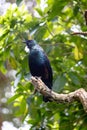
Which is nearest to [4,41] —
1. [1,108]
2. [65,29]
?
[65,29]

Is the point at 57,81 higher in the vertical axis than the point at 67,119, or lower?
higher

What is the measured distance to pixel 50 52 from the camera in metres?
1.63

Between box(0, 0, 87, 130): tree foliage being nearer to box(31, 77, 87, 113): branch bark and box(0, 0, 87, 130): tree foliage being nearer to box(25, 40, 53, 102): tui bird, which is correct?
box(25, 40, 53, 102): tui bird

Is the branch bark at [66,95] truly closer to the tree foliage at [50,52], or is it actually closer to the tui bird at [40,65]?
the tui bird at [40,65]

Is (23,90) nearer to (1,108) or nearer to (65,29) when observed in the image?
(65,29)

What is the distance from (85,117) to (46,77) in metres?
0.29

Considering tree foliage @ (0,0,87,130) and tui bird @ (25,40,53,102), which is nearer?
tui bird @ (25,40,53,102)

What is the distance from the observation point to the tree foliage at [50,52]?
151cm

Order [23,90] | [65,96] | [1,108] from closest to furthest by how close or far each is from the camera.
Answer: [65,96], [23,90], [1,108]

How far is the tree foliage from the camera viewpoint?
4.95 feet

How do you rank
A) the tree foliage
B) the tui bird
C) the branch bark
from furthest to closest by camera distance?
the tree foliage
the tui bird
the branch bark

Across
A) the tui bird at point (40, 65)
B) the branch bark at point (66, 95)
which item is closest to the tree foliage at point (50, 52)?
the tui bird at point (40, 65)

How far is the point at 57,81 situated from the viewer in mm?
1428

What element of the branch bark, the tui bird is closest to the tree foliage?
the tui bird
